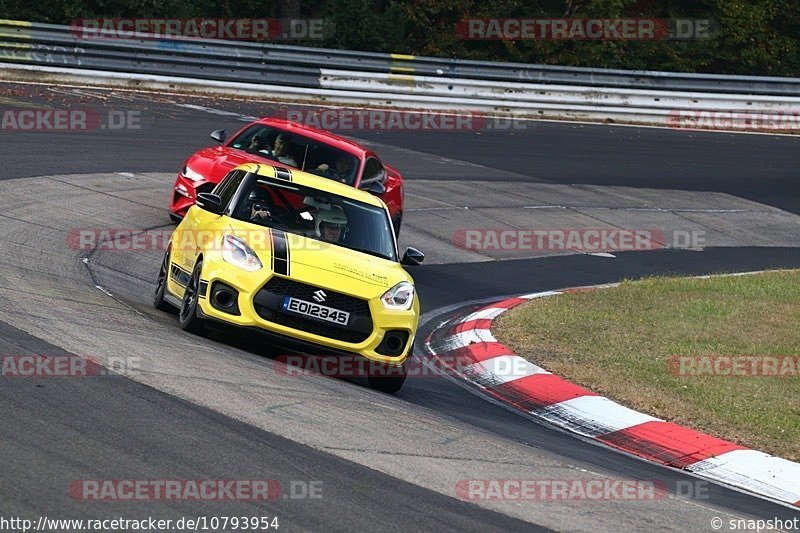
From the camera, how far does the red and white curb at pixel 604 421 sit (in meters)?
8.12

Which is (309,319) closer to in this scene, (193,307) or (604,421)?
(193,307)

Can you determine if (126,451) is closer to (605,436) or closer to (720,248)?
(605,436)

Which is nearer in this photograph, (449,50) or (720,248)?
(720,248)

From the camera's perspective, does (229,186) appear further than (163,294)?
Yes

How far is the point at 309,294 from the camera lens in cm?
890

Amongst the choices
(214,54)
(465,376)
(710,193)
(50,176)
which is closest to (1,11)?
(214,54)

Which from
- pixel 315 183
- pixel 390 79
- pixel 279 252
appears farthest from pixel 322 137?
pixel 390 79

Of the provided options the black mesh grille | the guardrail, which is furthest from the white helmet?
the guardrail

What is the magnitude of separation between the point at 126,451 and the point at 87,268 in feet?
21.2

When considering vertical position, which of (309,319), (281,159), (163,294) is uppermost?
(281,159)

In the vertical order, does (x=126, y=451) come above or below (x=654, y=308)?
above

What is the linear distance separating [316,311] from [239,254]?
727 mm

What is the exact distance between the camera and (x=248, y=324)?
8.80m

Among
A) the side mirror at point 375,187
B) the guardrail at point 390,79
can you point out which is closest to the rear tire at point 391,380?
the side mirror at point 375,187
